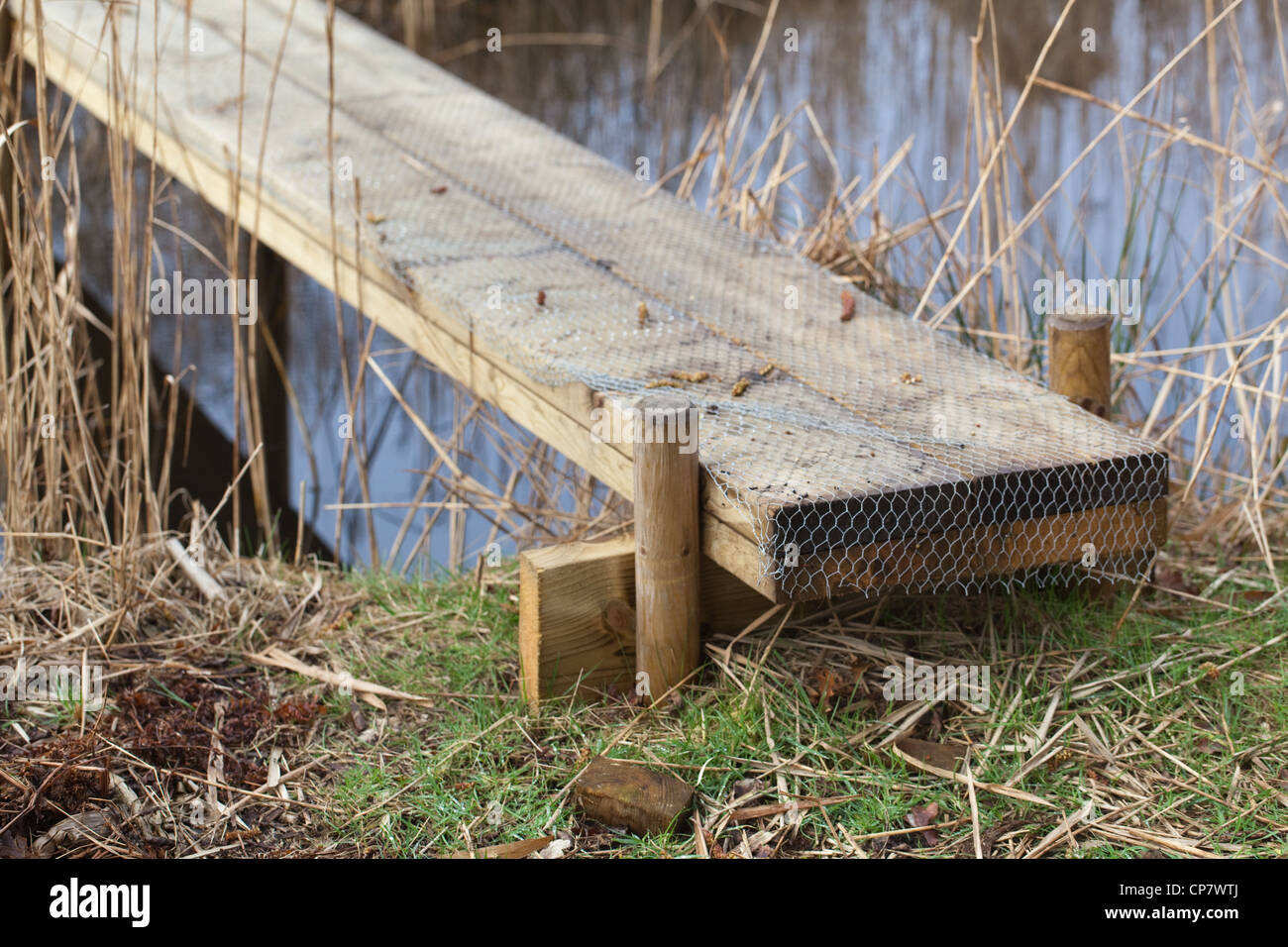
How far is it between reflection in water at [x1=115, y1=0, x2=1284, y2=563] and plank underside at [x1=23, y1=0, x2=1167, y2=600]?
898mm

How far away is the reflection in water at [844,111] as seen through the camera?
5.37 meters

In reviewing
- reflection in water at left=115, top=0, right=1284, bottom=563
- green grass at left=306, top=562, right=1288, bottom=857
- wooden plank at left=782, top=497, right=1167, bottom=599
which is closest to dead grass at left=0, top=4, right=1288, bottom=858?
green grass at left=306, top=562, right=1288, bottom=857

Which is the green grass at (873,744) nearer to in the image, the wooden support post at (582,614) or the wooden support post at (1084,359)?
the wooden support post at (582,614)

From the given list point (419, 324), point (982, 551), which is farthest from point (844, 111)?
point (982, 551)

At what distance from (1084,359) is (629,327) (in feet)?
3.25

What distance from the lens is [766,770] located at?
97.0 inches

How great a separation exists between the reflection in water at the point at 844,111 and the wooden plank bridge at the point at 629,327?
91cm

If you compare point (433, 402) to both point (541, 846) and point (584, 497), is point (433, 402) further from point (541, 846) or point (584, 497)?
A: point (541, 846)

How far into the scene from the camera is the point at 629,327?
10.2 ft

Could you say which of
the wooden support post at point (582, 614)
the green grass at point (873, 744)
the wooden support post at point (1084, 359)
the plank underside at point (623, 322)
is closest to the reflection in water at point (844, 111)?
the plank underside at point (623, 322)

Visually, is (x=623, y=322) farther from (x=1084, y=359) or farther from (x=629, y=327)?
(x=1084, y=359)

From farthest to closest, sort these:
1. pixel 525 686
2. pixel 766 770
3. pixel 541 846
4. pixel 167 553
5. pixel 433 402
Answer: pixel 433 402
pixel 167 553
pixel 525 686
pixel 766 770
pixel 541 846
